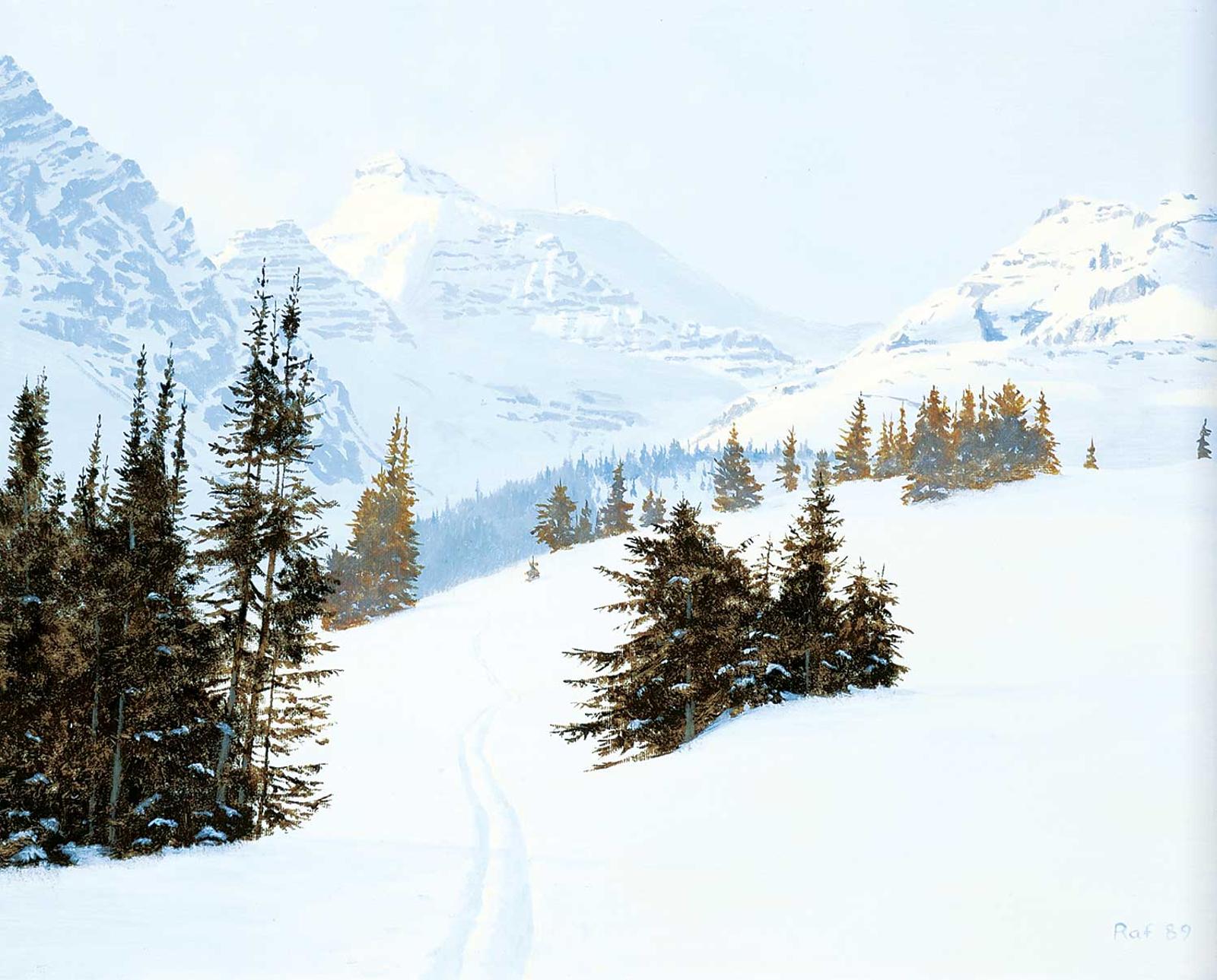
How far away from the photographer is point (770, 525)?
76188 mm

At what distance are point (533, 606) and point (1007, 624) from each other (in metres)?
35.1

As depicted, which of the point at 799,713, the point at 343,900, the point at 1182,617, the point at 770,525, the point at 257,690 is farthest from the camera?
the point at 770,525

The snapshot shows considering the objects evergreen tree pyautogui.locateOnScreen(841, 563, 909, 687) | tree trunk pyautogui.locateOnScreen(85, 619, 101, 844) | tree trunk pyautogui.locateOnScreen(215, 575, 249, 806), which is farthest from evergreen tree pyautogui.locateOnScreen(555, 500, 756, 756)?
tree trunk pyautogui.locateOnScreen(85, 619, 101, 844)

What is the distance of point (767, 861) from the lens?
13469 mm

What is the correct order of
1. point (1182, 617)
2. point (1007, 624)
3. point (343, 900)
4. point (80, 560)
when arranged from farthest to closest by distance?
point (1007, 624) → point (1182, 617) → point (80, 560) → point (343, 900)

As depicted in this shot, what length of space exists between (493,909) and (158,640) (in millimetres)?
9777

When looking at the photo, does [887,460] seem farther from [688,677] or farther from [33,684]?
[33,684]

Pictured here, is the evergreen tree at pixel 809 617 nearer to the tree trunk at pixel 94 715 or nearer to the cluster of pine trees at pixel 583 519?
the tree trunk at pixel 94 715

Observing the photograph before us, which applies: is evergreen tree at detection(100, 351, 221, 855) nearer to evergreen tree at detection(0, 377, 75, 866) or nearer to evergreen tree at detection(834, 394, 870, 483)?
evergreen tree at detection(0, 377, 75, 866)

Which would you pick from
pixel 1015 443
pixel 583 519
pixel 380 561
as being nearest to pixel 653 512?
pixel 583 519

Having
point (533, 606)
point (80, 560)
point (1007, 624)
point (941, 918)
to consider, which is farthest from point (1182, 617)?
point (533, 606)

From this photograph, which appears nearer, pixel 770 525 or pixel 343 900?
pixel 343 900

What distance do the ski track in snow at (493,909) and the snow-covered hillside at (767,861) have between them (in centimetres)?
6

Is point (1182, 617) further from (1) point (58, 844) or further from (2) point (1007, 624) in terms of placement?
(1) point (58, 844)
